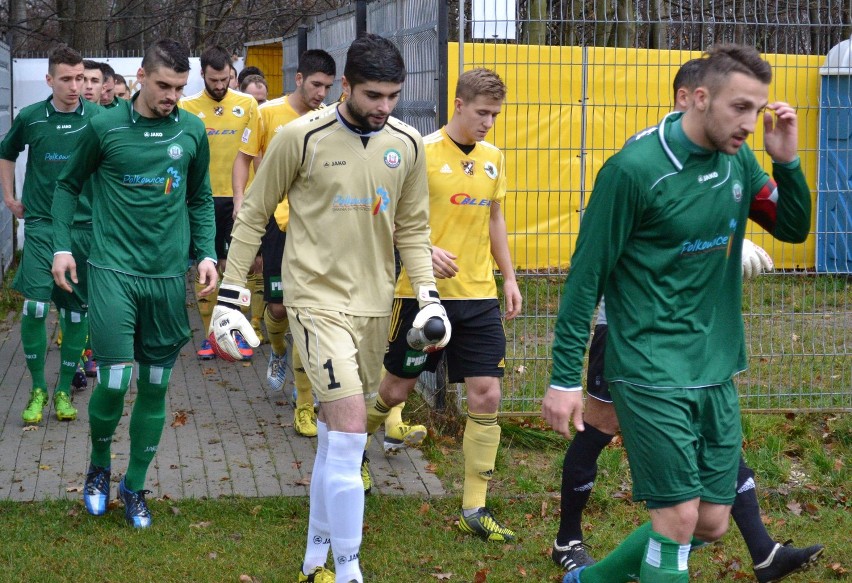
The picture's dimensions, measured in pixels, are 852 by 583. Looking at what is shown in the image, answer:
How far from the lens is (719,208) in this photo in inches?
147

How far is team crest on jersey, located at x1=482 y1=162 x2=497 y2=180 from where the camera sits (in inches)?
230

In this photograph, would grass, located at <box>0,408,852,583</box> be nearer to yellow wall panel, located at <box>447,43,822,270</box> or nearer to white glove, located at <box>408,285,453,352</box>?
white glove, located at <box>408,285,453,352</box>

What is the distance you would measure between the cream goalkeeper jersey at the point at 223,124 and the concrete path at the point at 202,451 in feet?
5.98

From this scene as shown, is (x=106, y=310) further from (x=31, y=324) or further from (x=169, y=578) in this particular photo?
(x=31, y=324)

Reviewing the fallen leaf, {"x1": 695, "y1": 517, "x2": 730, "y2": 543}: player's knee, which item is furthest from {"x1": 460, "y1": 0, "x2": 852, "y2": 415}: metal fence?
{"x1": 695, "y1": 517, "x2": 730, "y2": 543}: player's knee

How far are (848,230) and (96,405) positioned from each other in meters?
5.03

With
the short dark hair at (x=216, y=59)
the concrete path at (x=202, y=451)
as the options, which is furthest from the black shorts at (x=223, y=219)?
the concrete path at (x=202, y=451)

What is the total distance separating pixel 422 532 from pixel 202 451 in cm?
195

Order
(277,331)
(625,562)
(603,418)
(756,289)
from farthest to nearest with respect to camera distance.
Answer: (756,289) < (277,331) < (603,418) < (625,562)

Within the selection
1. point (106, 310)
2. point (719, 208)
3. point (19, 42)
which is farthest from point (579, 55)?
point (19, 42)

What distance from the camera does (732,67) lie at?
141 inches

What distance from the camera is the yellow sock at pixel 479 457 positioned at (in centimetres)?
570

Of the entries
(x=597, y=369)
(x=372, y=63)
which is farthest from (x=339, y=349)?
(x=597, y=369)

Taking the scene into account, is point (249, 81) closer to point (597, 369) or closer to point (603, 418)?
point (597, 369)
